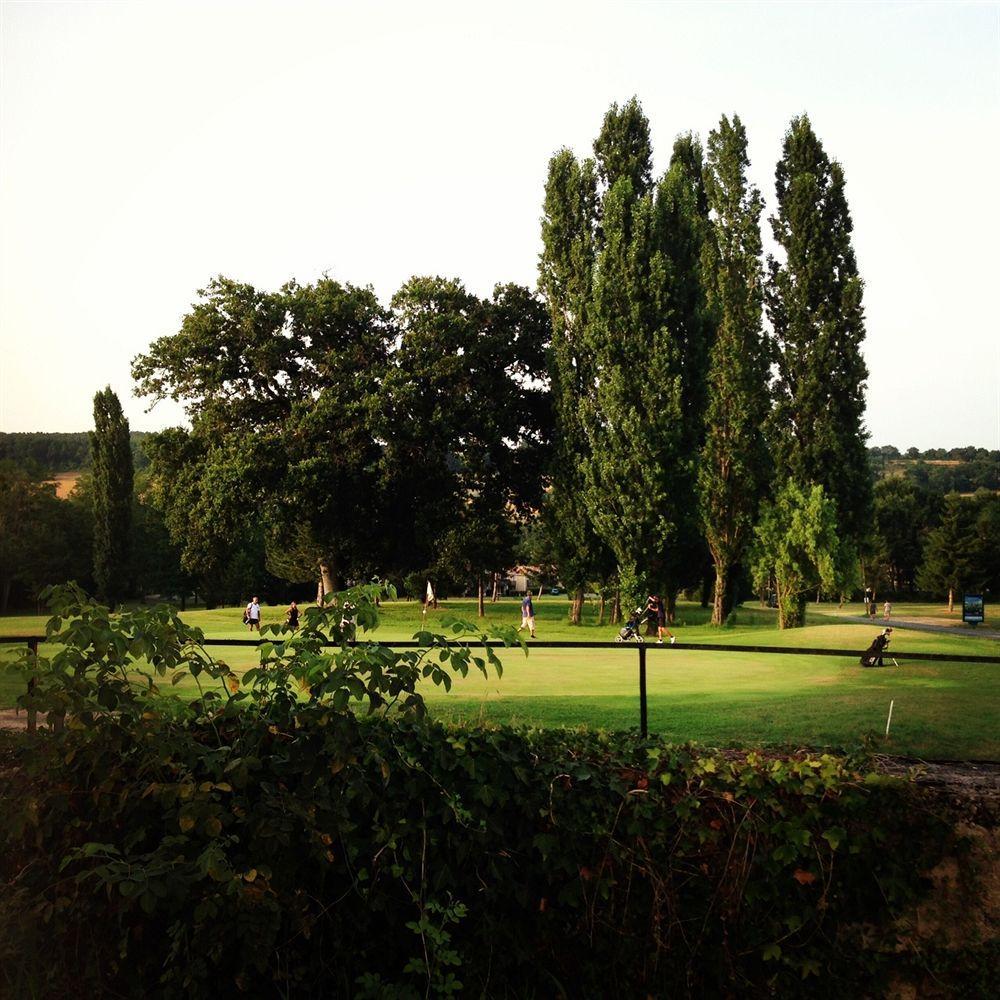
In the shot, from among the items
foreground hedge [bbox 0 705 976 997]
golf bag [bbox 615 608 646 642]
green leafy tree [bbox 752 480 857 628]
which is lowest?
golf bag [bbox 615 608 646 642]

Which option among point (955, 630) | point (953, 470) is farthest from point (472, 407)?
point (953, 470)

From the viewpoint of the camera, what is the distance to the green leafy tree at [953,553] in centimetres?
6188

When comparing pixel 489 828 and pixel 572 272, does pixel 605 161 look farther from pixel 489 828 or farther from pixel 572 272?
pixel 489 828

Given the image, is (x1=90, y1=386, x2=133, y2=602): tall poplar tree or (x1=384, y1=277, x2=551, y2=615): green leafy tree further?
(x1=90, y1=386, x2=133, y2=602): tall poplar tree

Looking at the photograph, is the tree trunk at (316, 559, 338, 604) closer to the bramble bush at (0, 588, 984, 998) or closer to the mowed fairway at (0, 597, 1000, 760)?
the mowed fairway at (0, 597, 1000, 760)

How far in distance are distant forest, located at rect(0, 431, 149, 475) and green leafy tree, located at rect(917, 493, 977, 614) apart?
53.8 metres

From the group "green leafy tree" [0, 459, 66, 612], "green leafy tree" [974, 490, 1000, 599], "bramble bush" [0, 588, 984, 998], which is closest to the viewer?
"bramble bush" [0, 588, 984, 998]

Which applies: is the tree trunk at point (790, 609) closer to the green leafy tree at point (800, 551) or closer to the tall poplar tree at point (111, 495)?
the green leafy tree at point (800, 551)

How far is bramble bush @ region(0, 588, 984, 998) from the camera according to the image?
4.55m

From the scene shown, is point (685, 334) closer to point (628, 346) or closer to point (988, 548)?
point (628, 346)

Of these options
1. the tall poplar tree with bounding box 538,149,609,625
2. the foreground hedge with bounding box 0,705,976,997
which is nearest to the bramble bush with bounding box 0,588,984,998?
the foreground hedge with bounding box 0,705,976,997

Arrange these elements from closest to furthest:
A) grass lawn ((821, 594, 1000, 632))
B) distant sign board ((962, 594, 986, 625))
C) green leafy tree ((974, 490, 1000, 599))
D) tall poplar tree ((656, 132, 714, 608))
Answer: tall poplar tree ((656, 132, 714, 608)) < distant sign board ((962, 594, 986, 625)) < grass lawn ((821, 594, 1000, 632)) < green leafy tree ((974, 490, 1000, 599))

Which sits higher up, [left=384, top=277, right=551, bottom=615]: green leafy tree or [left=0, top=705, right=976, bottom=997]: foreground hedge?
[left=384, top=277, right=551, bottom=615]: green leafy tree

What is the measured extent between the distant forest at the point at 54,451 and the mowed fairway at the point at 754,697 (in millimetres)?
48796
